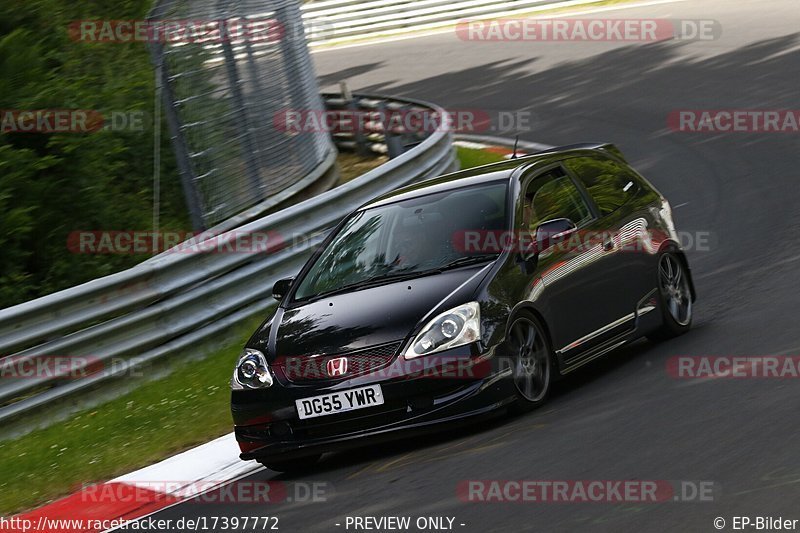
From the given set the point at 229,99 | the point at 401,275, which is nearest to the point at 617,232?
the point at 401,275

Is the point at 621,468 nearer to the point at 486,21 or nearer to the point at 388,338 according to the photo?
the point at 388,338

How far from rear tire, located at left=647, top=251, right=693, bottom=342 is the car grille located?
2725mm

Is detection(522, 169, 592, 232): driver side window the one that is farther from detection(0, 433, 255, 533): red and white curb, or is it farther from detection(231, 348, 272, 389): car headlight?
detection(0, 433, 255, 533): red and white curb

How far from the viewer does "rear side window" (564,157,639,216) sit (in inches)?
352

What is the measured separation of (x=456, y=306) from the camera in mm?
7199

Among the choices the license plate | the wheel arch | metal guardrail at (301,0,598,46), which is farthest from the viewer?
metal guardrail at (301,0,598,46)

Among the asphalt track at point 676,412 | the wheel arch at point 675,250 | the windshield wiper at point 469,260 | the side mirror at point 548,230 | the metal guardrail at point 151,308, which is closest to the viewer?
the asphalt track at point 676,412

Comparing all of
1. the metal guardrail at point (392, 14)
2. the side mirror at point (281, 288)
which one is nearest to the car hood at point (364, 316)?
the side mirror at point (281, 288)

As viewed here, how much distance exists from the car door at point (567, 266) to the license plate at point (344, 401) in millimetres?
1253

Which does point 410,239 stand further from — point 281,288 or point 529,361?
point 529,361

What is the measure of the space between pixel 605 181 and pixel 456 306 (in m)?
2.41

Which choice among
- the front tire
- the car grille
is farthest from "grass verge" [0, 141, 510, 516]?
the front tire

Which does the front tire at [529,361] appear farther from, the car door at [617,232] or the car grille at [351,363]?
the car door at [617,232]

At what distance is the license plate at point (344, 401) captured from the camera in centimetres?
699
